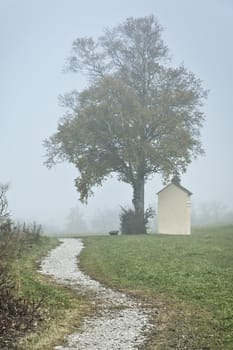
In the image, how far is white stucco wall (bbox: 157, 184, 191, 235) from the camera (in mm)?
43469

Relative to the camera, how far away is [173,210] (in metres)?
43.8

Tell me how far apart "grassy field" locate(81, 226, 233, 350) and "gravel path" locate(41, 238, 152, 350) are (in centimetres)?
38

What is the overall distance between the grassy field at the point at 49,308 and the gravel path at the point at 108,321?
0.29 metres

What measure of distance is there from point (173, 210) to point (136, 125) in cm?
751

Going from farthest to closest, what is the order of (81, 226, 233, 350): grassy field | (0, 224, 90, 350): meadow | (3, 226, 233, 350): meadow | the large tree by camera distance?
the large tree < (81, 226, 233, 350): grassy field < (3, 226, 233, 350): meadow < (0, 224, 90, 350): meadow

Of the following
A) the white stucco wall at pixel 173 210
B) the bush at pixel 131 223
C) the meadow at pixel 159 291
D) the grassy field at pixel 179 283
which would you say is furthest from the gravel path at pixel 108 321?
the white stucco wall at pixel 173 210

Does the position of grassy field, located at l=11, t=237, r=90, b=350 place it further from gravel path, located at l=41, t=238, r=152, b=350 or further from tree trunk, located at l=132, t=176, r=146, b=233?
tree trunk, located at l=132, t=176, r=146, b=233

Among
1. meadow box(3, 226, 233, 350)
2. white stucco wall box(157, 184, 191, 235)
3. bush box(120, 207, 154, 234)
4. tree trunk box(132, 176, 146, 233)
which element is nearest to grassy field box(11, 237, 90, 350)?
meadow box(3, 226, 233, 350)

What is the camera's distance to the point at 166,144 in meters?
42.3

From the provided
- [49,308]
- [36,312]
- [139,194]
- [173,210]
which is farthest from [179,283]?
[139,194]

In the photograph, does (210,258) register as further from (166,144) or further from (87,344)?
(166,144)

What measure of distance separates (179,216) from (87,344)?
34322 mm

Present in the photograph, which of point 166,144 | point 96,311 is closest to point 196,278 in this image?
point 96,311

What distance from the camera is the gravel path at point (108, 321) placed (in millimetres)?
9828
